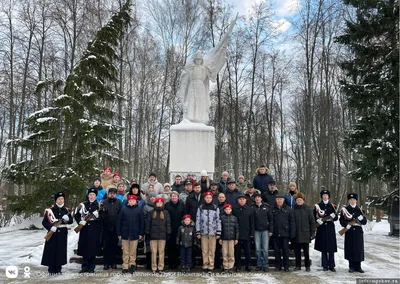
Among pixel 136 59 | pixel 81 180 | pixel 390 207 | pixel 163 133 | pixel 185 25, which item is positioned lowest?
pixel 390 207

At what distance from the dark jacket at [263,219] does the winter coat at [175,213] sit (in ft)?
4.89

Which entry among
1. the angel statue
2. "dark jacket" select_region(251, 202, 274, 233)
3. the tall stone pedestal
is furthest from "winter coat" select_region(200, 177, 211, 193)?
the angel statue

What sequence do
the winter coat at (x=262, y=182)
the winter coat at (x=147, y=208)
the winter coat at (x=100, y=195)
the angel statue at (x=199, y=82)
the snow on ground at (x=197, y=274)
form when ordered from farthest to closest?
the angel statue at (x=199, y=82), the winter coat at (x=262, y=182), the winter coat at (x=100, y=195), the winter coat at (x=147, y=208), the snow on ground at (x=197, y=274)

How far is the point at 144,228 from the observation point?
22.2ft

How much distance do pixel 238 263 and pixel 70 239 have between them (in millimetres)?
4428

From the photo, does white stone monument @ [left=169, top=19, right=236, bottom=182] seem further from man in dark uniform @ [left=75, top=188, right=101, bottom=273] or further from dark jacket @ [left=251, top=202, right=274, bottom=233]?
man in dark uniform @ [left=75, top=188, right=101, bottom=273]

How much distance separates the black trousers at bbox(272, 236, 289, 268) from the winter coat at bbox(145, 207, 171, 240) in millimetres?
2231

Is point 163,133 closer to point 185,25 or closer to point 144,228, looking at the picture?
point 185,25

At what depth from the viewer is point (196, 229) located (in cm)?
673

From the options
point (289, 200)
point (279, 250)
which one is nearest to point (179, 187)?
point (289, 200)

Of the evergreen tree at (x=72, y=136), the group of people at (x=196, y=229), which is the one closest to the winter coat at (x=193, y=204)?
the group of people at (x=196, y=229)

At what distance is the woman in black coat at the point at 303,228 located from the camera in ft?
23.1

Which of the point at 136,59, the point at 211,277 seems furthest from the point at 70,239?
the point at 136,59

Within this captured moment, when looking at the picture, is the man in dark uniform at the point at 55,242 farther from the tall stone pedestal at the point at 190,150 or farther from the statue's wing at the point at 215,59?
the statue's wing at the point at 215,59
